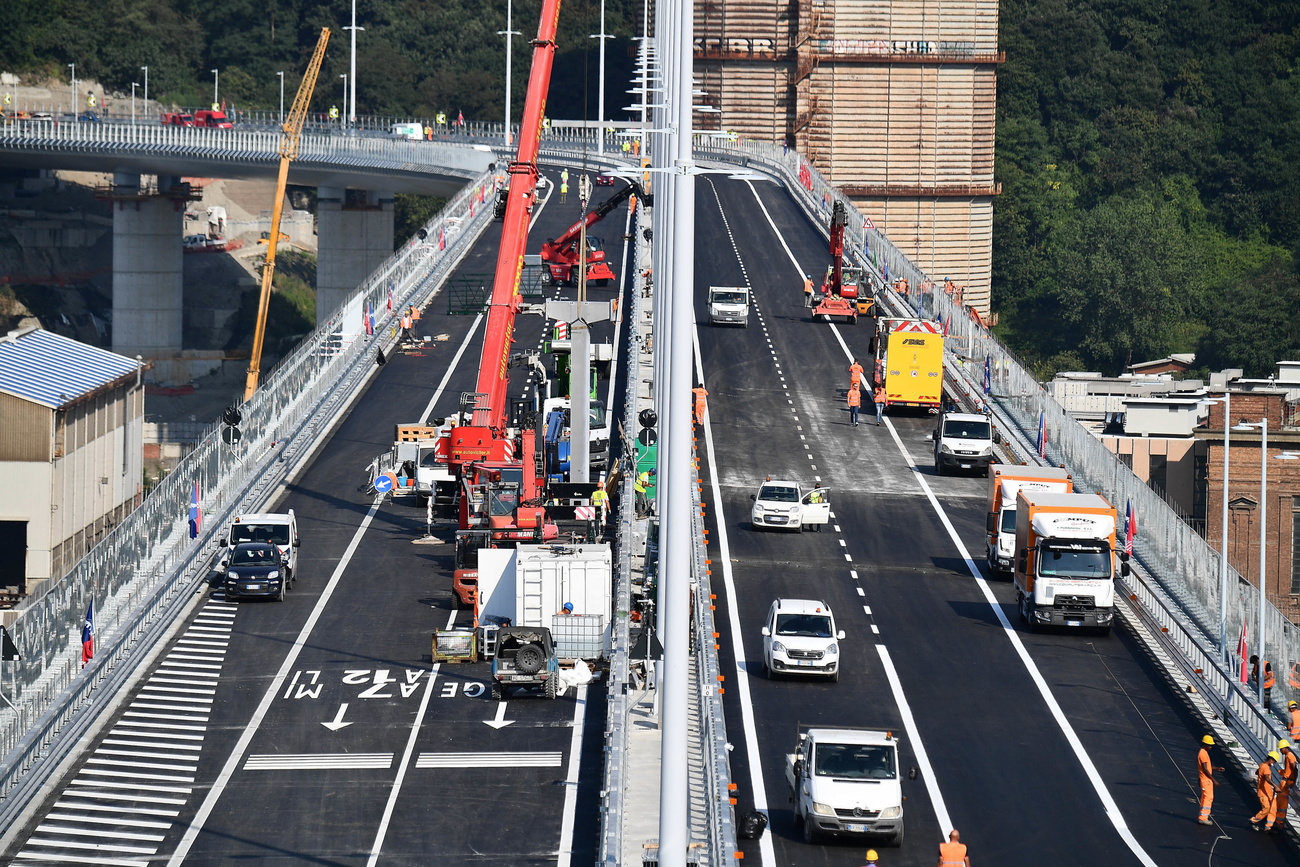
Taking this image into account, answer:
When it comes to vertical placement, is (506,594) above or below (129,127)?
below

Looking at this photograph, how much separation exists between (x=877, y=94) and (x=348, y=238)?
45.5 metres

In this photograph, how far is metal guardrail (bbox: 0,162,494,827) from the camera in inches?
1526

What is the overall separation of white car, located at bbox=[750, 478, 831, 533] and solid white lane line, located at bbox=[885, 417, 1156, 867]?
4.13 metres

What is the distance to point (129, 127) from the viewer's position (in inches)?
5915

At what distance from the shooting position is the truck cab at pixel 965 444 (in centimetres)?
6625

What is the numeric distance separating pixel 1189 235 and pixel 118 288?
3733 inches

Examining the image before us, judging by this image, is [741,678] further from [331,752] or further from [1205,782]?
[1205,782]

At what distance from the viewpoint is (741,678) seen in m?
44.7

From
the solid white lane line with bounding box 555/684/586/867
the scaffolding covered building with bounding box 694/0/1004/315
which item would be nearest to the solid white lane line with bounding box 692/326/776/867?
the solid white lane line with bounding box 555/684/586/867

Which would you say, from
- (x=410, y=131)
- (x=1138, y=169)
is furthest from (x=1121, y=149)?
(x=410, y=131)

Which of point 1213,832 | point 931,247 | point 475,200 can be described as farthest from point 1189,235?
point 1213,832

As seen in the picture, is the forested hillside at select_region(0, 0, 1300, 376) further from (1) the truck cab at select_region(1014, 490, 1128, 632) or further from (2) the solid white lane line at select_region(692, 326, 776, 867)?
(1) the truck cab at select_region(1014, 490, 1128, 632)

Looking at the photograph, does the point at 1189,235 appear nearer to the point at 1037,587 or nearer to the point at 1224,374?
the point at 1224,374

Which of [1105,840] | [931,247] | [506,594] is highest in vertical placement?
[931,247]
